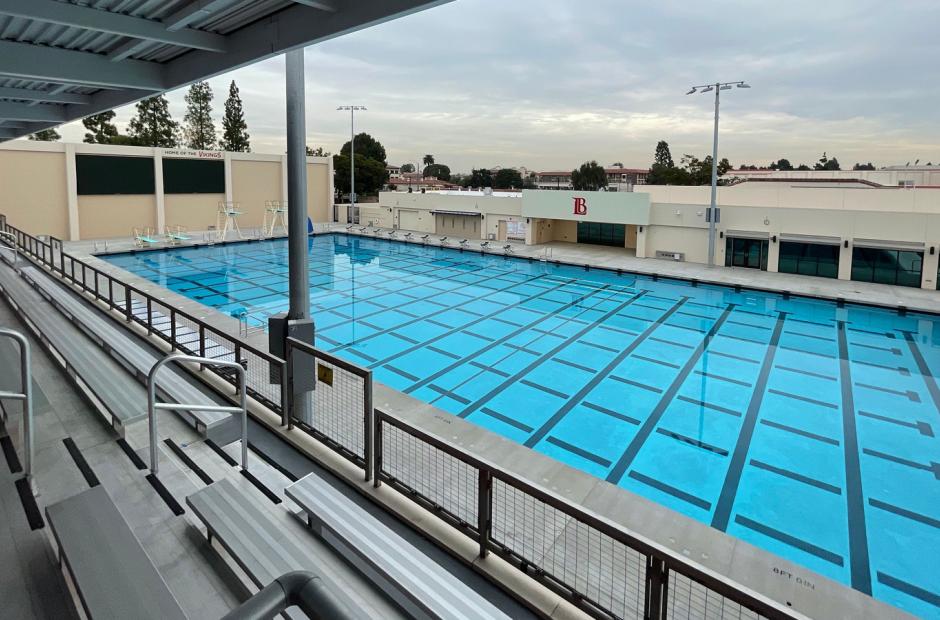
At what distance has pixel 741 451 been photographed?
28.0 ft

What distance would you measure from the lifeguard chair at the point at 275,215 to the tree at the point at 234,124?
19.5 meters

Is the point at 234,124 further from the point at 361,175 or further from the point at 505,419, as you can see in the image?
the point at 505,419

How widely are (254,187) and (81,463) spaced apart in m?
32.9

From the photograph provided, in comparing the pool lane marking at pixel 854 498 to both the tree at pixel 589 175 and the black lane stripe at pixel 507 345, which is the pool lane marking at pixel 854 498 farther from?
the tree at pixel 589 175

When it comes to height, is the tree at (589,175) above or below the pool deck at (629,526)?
above

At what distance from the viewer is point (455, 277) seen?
21.3 meters

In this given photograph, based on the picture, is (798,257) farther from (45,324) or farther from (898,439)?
(45,324)

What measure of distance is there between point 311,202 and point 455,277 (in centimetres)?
1865

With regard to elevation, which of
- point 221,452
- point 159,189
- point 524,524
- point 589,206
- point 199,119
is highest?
point 199,119

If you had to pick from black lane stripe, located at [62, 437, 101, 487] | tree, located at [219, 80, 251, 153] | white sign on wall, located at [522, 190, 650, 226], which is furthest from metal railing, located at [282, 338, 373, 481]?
tree, located at [219, 80, 251, 153]

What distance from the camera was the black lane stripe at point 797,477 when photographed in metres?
7.52

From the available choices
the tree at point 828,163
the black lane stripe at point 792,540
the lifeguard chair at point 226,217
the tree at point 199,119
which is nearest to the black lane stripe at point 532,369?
→ the black lane stripe at point 792,540

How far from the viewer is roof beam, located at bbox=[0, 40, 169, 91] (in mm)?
4637

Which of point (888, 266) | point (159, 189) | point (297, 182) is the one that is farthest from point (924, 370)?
point (159, 189)
